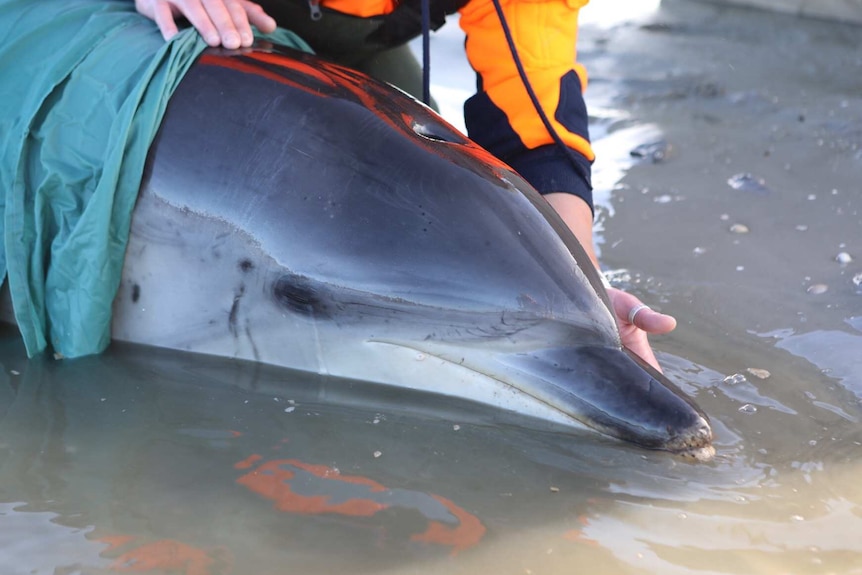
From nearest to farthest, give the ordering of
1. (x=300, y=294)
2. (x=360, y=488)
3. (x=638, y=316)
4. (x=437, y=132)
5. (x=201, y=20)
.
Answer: (x=360, y=488) < (x=300, y=294) < (x=638, y=316) < (x=437, y=132) < (x=201, y=20)

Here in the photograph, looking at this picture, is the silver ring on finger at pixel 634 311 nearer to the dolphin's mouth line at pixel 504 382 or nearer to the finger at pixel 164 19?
the dolphin's mouth line at pixel 504 382

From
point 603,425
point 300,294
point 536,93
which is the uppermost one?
point 536,93

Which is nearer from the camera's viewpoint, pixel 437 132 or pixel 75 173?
pixel 75 173

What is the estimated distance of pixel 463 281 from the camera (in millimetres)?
2932

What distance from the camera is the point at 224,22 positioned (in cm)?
349

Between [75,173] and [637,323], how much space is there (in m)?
1.70

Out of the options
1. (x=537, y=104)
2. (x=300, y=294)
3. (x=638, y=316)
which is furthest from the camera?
(x=537, y=104)

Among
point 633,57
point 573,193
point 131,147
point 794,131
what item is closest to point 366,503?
point 131,147

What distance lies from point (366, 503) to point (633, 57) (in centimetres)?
541

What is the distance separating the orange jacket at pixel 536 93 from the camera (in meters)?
3.79

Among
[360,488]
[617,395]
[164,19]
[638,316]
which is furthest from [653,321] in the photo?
[164,19]

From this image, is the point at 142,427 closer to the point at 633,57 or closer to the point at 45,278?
the point at 45,278

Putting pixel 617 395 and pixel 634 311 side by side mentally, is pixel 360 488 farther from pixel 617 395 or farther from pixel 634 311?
pixel 634 311

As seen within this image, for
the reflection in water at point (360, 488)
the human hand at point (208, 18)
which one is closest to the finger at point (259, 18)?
the human hand at point (208, 18)
